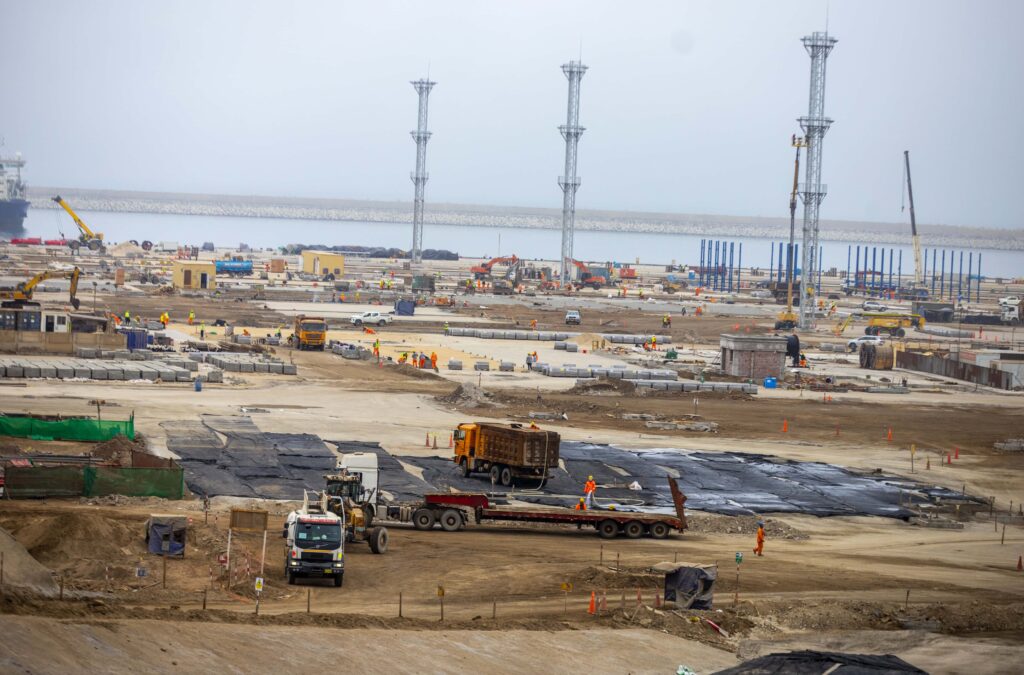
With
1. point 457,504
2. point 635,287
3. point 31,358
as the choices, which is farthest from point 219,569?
point 635,287

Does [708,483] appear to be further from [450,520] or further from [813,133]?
[813,133]

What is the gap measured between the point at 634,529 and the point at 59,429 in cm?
1772

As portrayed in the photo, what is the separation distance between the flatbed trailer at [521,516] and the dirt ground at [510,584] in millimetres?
429

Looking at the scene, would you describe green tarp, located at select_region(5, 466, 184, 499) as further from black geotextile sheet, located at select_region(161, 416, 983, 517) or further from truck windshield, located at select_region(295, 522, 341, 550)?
truck windshield, located at select_region(295, 522, 341, 550)

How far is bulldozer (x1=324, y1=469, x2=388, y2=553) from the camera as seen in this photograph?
28.5m

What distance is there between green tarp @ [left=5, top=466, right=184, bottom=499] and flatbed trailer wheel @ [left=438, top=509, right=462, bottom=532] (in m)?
6.47

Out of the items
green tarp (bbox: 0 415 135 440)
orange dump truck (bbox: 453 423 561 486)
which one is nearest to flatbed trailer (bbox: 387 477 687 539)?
orange dump truck (bbox: 453 423 561 486)

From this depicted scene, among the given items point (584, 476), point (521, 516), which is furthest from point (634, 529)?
point (584, 476)

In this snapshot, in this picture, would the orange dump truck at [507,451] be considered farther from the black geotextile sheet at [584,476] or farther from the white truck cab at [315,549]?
the white truck cab at [315,549]

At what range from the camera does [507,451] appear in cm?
3847

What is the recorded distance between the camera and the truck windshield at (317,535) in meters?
25.3

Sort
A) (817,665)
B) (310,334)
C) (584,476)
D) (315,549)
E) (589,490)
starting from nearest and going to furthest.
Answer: (817,665)
(315,549)
(589,490)
(584,476)
(310,334)

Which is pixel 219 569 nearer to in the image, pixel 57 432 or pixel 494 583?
pixel 494 583

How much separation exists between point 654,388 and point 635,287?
104191 millimetres
